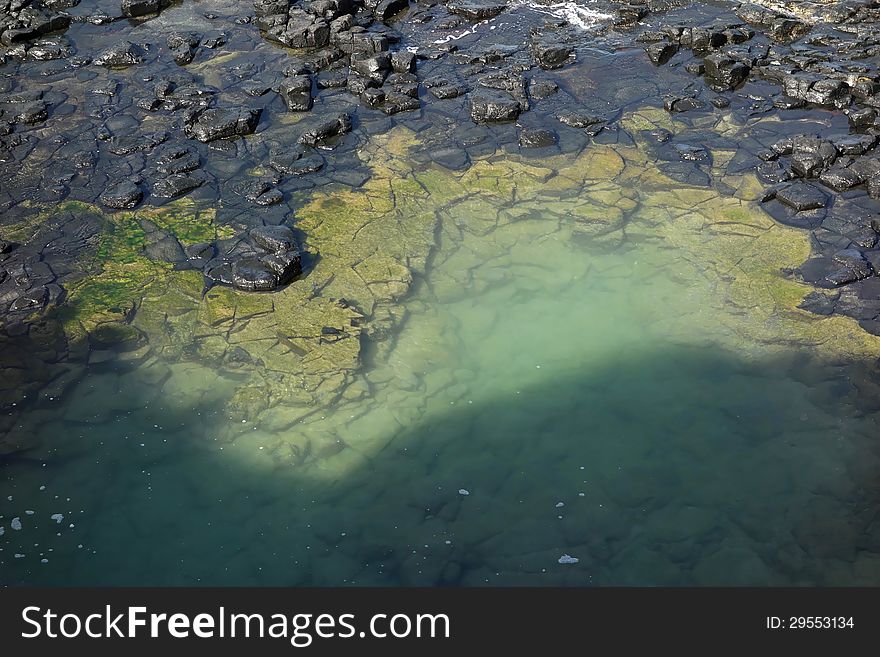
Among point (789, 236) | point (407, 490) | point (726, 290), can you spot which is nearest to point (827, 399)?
point (726, 290)

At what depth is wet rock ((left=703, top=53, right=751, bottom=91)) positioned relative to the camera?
38.3 ft

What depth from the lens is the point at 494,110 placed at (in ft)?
36.9

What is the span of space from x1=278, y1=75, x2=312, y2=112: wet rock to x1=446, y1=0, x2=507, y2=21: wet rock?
319 centimetres

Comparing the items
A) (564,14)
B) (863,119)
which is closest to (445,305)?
(863,119)

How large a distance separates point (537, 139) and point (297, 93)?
3.38m

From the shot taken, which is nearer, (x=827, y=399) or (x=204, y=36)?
(x=827, y=399)

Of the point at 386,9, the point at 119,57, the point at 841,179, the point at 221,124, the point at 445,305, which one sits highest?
the point at 386,9

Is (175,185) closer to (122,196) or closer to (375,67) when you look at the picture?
(122,196)

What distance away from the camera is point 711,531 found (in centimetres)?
675

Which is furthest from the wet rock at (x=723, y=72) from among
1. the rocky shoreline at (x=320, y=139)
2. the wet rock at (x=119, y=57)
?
the wet rock at (x=119, y=57)

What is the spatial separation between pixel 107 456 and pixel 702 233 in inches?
253

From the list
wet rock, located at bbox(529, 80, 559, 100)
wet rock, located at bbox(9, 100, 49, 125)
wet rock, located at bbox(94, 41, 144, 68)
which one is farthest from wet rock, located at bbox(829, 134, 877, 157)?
wet rock, located at bbox(9, 100, 49, 125)

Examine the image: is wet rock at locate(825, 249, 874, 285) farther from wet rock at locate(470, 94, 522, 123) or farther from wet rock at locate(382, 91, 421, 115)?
wet rock at locate(382, 91, 421, 115)

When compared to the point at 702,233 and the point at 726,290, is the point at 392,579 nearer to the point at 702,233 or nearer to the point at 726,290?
the point at 726,290
